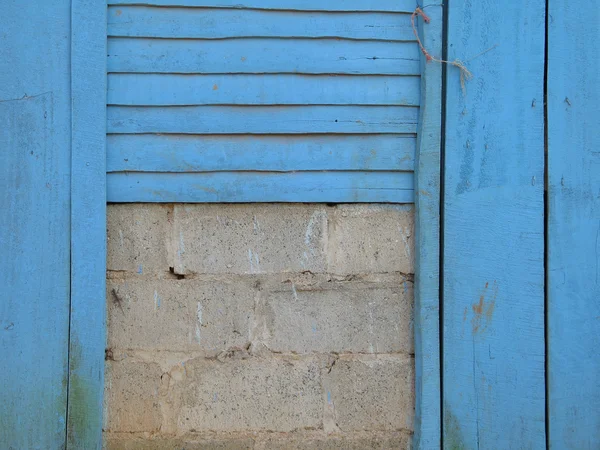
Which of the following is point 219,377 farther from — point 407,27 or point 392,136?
point 407,27

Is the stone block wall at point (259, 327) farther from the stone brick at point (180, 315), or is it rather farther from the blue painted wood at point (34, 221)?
the blue painted wood at point (34, 221)

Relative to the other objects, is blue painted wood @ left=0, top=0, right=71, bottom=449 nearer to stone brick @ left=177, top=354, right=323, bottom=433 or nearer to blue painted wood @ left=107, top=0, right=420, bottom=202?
blue painted wood @ left=107, top=0, right=420, bottom=202

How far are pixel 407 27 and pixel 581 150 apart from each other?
2.36 ft

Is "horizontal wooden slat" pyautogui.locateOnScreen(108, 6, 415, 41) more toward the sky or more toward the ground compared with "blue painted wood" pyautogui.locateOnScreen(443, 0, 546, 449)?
more toward the sky

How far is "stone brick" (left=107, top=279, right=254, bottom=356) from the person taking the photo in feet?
7.23

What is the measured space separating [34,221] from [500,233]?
1.55 meters

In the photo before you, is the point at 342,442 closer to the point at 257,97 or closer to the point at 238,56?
the point at 257,97

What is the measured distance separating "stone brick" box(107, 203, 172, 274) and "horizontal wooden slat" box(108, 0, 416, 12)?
68 centimetres

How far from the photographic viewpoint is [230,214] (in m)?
2.22

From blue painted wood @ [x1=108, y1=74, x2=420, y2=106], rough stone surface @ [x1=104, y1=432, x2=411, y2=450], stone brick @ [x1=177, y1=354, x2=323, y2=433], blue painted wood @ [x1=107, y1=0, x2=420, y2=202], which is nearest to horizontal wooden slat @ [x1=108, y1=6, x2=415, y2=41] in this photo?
blue painted wood @ [x1=107, y1=0, x2=420, y2=202]

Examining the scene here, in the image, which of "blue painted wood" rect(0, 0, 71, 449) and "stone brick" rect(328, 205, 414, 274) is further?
"stone brick" rect(328, 205, 414, 274)

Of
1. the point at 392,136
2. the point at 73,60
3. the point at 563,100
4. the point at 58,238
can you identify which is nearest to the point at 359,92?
the point at 392,136

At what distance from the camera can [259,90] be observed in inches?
85.4

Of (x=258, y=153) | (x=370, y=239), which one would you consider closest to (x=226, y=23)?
(x=258, y=153)
